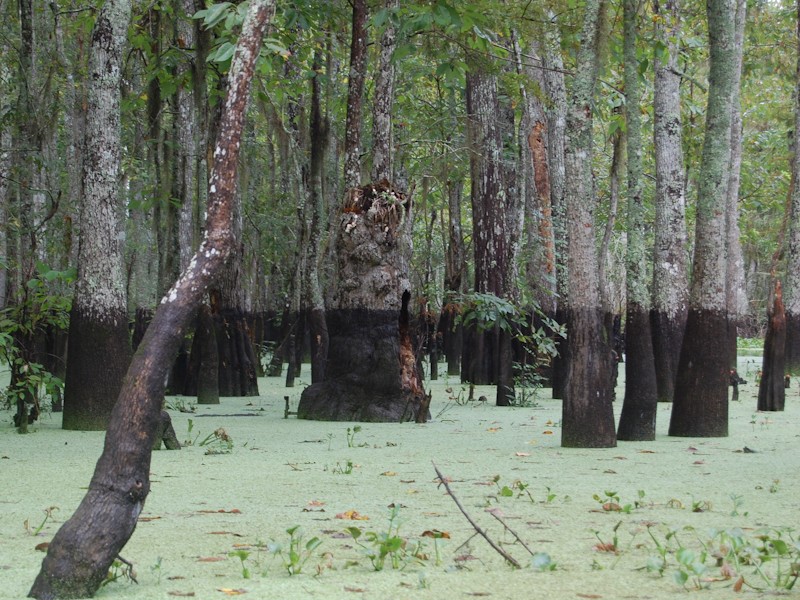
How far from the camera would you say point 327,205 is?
63.4ft

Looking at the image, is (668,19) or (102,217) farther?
(668,19)

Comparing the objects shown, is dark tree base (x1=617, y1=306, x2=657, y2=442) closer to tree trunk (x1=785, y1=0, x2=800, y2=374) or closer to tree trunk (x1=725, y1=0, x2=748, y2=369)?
tree trunk (x1=725, y1=0, x2=748, y2=369)

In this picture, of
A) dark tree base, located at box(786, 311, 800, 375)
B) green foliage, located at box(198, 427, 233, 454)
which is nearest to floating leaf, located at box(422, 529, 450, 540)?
green foliage, located at box(198, 427, 233, 454)

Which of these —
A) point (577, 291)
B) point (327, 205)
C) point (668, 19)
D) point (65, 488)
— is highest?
point (668, 19)

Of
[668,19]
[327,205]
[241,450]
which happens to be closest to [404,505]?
[241,450]

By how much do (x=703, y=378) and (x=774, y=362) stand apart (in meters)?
3.78

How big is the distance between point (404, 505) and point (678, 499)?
1404 mm

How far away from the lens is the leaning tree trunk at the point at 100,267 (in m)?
9.04

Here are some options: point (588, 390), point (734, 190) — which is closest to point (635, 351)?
point (588, 390)

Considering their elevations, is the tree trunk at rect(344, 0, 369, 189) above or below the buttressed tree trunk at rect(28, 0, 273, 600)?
above

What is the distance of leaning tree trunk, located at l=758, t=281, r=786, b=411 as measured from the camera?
39.4ft

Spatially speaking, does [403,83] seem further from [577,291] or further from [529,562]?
[529,562]

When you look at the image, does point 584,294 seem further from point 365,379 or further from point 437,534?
point 437,534

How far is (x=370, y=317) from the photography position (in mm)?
10789
